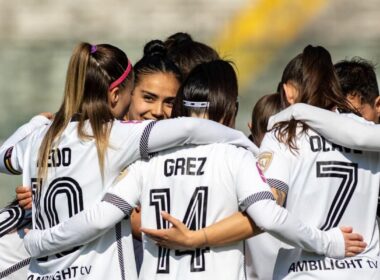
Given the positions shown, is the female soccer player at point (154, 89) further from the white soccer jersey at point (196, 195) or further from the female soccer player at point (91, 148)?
the white soccer jersey at point (196, 195)

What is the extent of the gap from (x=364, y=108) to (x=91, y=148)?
1210mm

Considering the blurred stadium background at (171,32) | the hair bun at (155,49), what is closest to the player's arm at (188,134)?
the hair bun at (155,49)

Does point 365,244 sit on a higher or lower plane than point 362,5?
lower

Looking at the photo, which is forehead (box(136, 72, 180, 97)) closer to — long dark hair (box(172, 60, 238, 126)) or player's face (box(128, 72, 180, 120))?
player's face (box(128, 72, 180, 120))

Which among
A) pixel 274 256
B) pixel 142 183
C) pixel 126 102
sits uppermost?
pixel 126 102

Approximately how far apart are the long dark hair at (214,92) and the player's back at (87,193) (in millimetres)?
213

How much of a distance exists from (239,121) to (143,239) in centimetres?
541

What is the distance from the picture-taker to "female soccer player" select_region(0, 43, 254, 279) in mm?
4059

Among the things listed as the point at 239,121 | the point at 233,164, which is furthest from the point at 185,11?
the point at 233,164

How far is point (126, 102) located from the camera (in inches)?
169

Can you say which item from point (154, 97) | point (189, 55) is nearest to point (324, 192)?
point (154, 97)

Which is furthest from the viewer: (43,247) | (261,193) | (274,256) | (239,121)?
(239,121)

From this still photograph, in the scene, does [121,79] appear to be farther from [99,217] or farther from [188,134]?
[99,217]

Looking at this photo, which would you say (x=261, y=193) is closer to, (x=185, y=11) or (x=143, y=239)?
(x=143, y=239)
